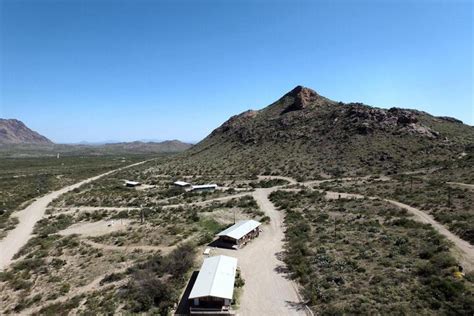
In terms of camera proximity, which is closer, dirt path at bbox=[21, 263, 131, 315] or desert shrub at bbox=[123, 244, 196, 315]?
desert shrub at bbox=[123, 244, 196, 315]

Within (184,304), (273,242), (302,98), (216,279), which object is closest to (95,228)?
(273,242)

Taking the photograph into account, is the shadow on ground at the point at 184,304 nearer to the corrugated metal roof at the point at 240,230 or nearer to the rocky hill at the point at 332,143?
the corrugated metal roof at the point at 240,230

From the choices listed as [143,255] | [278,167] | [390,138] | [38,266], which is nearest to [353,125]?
[390,138]

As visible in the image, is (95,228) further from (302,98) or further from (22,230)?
(302,98)

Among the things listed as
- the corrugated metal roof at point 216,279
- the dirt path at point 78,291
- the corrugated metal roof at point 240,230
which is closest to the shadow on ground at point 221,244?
the corrugated metal roof at point 240,230

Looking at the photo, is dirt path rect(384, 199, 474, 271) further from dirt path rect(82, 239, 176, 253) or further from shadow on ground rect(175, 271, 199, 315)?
dirt path rect(82, 239, 176, 253)

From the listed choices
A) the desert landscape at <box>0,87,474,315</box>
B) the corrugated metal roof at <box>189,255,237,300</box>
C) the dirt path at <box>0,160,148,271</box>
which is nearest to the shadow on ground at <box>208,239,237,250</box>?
the desert landscape at <box>0,87,474,315</box>
